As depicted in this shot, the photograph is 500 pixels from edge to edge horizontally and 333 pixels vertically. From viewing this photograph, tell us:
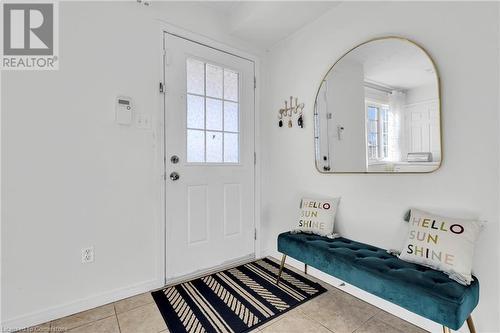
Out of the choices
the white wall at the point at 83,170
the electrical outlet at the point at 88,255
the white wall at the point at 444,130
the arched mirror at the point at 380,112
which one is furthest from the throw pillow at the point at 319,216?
the electrical outlet at the point at 88,255

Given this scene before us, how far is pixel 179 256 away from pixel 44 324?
3.17ft

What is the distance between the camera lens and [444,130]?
1.46 meters

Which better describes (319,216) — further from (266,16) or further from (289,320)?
(266,16)

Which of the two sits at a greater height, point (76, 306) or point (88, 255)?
point (88, 255)

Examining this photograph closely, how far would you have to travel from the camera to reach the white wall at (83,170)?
5.05 ft

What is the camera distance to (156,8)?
2.05 meters

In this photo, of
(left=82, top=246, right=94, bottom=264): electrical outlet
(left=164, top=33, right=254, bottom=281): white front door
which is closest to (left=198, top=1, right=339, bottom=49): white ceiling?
(left=164, top=33, right=254, bottom=281): white front door

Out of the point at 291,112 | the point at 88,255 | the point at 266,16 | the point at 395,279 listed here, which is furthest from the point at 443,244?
the point at 88,255

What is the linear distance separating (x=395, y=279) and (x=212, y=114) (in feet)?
6.54

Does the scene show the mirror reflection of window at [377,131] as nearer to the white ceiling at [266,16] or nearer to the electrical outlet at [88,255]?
the white ceiling at [266,16]

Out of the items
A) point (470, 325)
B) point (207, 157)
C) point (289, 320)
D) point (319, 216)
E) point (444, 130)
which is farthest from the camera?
point (207, 157)

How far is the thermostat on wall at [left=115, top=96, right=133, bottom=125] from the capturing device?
1.87 metres

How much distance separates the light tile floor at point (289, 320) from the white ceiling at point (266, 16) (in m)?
2.46

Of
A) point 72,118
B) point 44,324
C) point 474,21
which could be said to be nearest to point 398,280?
point 474,21
